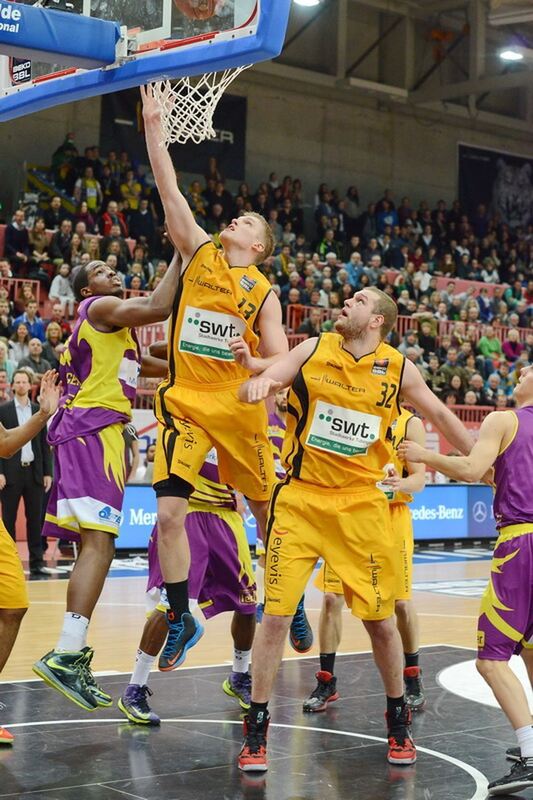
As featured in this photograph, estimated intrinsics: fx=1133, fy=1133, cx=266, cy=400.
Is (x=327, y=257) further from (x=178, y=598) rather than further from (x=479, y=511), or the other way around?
(x=178, y=598)

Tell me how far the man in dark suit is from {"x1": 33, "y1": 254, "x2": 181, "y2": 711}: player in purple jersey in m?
6.24

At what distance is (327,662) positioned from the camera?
7.26 m

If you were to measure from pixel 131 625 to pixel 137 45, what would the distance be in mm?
5524

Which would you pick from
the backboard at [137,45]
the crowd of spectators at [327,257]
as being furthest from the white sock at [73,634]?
the crowd of spectators at [327,257]

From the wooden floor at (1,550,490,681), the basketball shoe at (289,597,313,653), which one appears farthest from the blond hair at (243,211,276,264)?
the wooden floor at (1,550,490,681)

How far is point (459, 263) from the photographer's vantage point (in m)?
27.0

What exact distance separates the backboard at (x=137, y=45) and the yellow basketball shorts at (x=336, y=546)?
239 cm

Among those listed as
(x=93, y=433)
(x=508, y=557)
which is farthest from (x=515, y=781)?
(x=93, y=433)

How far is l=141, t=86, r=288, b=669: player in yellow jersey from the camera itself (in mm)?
6043

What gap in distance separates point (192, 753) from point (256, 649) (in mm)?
746

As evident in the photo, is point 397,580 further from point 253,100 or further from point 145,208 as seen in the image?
point 253,100

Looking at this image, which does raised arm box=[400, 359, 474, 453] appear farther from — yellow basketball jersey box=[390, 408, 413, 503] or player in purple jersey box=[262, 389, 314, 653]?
yellow basketball jersey box=[390, 408, 413, 503]

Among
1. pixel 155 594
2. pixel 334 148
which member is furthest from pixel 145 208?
pixel 155 594

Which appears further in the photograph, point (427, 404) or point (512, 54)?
point (512, 54)
